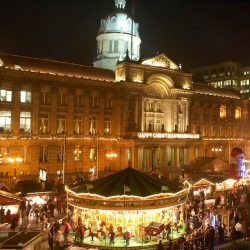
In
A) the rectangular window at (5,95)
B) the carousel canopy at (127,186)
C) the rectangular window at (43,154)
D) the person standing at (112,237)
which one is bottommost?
the person standing at (112,237)

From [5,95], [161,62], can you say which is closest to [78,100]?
[5,95]

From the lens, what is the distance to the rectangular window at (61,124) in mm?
50438

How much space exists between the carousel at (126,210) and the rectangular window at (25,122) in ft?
79.3

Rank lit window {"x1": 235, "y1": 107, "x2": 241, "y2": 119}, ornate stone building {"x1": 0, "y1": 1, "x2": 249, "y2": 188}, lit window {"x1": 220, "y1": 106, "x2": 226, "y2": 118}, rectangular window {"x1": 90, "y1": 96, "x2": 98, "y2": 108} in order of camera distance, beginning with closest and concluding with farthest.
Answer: ornate stone building {"x1": 0, "y1": 1, "x2": 249, "y2": 188}, rectangular window {"x1": 90, "y1": 96, "x2": 98, "y2": 108}, lit window {"x1": 220, "y1": 106, "x2": 226, "y2": 118}, lit window {"x1": 235, "y1": 107, "x2": 241, "y2": 119}

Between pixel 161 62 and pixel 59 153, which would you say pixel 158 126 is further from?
pixel 59 153

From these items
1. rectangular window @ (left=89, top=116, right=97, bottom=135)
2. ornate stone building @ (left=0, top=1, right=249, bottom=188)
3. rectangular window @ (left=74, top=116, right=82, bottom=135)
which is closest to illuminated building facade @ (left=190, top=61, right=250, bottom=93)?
ornate stone building @ (left=0, top=1, right=249, bottom=188)

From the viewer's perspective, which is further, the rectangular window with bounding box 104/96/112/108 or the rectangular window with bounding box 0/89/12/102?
the rectangular window with bounding box 104/96/112/108

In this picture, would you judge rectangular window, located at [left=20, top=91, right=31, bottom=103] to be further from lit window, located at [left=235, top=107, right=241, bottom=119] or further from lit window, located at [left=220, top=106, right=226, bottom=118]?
lit window, located at [left=235, top=107, right=241, bottom=119]

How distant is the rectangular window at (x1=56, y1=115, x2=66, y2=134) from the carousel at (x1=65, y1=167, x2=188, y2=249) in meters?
25.8

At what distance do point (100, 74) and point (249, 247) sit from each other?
Answer: 147ft

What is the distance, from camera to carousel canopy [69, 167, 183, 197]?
77.0 feet

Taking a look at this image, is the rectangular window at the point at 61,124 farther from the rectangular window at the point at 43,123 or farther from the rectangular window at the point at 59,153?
the rectangular window at the point at 59,153

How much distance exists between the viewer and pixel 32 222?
2969 cm

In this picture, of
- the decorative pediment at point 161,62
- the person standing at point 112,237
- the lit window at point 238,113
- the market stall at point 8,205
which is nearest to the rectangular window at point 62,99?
the decorative pediment at point 161,62
